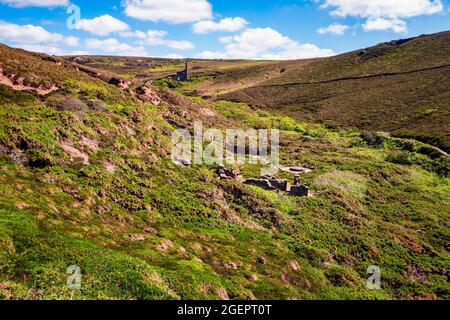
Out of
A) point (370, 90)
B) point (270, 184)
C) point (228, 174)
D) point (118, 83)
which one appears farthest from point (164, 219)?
point (370, 90)

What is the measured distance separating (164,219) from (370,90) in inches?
4050

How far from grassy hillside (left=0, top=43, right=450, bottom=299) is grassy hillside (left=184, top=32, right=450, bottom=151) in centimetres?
3607

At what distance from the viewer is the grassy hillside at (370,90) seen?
88.8 m

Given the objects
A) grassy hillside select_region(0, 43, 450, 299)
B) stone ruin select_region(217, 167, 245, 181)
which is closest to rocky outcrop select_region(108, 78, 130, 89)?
grassy hillside select_region(0, 43, 450, 299)

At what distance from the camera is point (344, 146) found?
72312 millimetres

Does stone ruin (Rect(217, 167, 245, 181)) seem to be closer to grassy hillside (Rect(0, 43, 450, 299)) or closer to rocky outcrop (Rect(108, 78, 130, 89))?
grassy hillside (Rect(0, 43, 450, 299))

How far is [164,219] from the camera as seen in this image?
28844mm

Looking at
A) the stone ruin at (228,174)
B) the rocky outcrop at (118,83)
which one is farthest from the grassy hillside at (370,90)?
the rocky outcrop at (118,83)

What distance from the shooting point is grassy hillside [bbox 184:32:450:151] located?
88.8 m

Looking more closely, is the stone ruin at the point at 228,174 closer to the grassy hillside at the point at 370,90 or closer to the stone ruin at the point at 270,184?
the stone ruin at the point at 270,184

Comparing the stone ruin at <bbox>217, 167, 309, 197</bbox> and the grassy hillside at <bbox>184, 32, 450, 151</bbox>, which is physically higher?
the grassy hillside at <bbox>184, 32, 450, 151</bbox>

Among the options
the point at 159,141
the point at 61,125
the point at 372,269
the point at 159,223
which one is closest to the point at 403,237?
the point at 372,269

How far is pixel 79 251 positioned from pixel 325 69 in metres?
146

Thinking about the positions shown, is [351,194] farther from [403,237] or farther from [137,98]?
[137,98]
